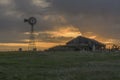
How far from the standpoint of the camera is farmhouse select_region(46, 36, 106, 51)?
114875 millimetres

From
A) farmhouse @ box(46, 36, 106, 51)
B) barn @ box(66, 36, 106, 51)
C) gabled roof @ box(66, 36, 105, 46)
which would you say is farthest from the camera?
gabled roof @ box(66, 36, 105, 46)

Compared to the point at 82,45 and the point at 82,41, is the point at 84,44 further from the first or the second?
the point at 82,41

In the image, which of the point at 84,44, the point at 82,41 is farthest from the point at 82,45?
the point at 82,41

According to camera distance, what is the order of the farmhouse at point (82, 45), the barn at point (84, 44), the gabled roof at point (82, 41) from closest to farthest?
the farmhouse at point (82, 45) → the barn at point (84, 44) → the gabled roof at point (82, 41)

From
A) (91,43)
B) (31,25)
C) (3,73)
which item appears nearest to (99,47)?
(91,43)

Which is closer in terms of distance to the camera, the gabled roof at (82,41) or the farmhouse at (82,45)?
the farmhouse at (82,45)

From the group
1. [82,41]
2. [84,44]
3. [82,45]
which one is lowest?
[82,45]

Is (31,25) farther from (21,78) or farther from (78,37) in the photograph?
(21,78)

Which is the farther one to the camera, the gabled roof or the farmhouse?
the gabled roof

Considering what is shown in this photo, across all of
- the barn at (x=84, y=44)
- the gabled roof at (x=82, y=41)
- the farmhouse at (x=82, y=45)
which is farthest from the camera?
the gabled roof at (x=82, y=41)

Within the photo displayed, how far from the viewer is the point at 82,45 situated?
118 m

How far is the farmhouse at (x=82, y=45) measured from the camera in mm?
114875

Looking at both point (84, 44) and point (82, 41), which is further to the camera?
point (82, 41)

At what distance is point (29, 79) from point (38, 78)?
0.86m
